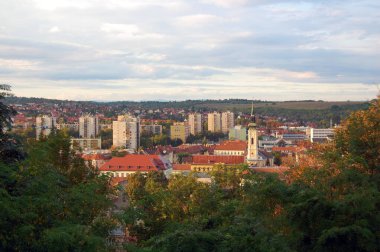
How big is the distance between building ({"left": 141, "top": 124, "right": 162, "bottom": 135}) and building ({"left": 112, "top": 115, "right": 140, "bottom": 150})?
16028 millimetres

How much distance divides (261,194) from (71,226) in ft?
15.4

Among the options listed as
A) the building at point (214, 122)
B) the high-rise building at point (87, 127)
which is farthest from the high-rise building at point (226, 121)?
the high-rise building at point (87, 127)

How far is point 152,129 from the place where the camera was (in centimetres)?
13975

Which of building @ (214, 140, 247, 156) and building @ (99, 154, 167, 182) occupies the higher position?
building @ (99, 154, 167, 182)

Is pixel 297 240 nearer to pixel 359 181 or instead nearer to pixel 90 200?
pixel 359 181

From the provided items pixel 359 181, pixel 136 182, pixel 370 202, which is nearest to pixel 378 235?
pixel 370 202

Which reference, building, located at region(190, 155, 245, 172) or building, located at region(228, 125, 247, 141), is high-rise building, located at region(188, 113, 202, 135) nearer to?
building, located at region(228, 125, 247, 141)

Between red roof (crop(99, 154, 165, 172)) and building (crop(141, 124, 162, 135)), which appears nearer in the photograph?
red roof (crop(99, 154, 165, 172))

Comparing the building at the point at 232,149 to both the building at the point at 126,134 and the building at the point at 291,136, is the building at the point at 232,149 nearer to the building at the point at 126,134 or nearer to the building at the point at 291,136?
the building at the point at 126,134

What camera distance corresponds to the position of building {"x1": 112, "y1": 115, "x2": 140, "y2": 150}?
114 meters

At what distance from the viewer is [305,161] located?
18.6 meters

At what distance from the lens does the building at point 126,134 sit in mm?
113625

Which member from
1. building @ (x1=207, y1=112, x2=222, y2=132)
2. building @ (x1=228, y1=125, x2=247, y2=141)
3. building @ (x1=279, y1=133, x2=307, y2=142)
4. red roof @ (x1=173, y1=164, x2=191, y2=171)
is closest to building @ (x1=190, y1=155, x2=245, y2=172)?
red roof @ (x1=173, y1=164, x2=191, y2=171)

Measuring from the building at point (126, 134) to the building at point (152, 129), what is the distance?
16028 millimetres
